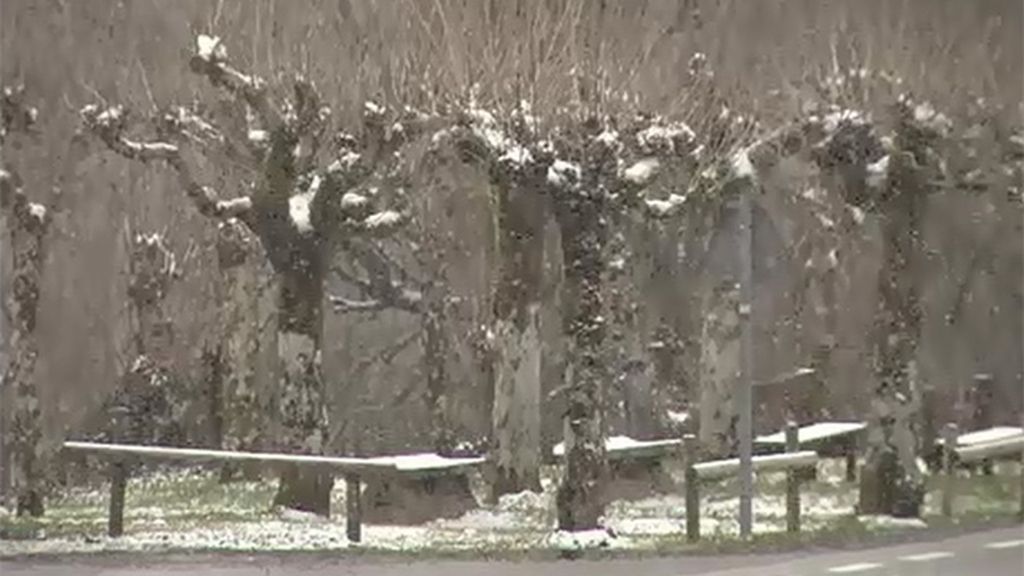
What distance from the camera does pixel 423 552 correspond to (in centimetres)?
374

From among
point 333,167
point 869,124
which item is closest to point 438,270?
point 333,167

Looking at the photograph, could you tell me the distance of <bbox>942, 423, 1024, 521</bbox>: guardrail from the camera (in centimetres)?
437

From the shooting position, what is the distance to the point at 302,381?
12.5 feet

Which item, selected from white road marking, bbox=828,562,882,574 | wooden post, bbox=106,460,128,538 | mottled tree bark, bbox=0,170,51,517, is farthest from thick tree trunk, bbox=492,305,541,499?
mottled tree bark, bbox=0,170,51,517

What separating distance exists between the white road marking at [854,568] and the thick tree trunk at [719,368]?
41 cm

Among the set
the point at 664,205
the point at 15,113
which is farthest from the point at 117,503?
the point at 664,205

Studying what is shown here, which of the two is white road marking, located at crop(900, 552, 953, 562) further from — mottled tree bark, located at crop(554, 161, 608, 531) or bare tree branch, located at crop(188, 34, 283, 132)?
bare tree branch, located at crop(188, 34, 283, 132)

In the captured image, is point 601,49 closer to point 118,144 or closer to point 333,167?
point 333,167

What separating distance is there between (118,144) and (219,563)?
1021 millimetres

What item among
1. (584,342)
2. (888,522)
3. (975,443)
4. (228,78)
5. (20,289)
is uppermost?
(228,78)

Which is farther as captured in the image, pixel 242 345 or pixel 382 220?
pixel 382 220

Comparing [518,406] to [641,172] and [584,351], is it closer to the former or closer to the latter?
[584,351]

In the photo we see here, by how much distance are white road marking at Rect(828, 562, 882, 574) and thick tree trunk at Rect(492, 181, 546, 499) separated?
750mm

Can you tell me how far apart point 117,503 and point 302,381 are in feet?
1.67
